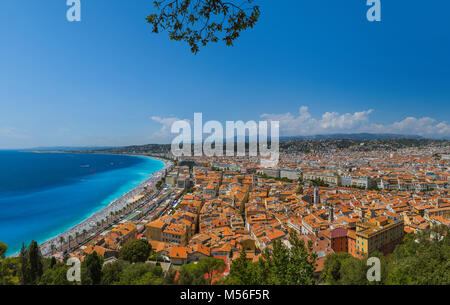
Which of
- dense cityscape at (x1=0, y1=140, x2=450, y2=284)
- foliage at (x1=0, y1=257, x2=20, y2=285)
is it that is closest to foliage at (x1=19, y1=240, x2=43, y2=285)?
dense cityscape at (x1=0, y1=140, x2=450, y2=284)

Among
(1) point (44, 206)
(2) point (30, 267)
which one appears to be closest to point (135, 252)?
(2) point (30, 267)

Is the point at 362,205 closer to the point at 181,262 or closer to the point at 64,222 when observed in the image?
the point at 181,262

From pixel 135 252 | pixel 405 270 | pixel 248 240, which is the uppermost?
pixel 405 270

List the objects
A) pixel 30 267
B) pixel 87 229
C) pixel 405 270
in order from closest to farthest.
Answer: pixel 405 270 → pixel 30 267 → pixel 87 229

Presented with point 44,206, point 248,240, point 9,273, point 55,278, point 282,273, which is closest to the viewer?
point 282,273

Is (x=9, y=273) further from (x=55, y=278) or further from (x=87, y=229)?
(x=87, y=229)

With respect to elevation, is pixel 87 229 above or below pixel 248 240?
below

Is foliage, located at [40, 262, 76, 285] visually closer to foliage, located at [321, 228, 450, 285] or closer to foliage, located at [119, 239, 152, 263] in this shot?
foliage, located at [119, 239, 152, 263]

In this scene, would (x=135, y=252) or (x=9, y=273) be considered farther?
(x=135, y=252)

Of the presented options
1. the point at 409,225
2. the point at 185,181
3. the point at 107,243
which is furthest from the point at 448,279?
the point at 185,181
